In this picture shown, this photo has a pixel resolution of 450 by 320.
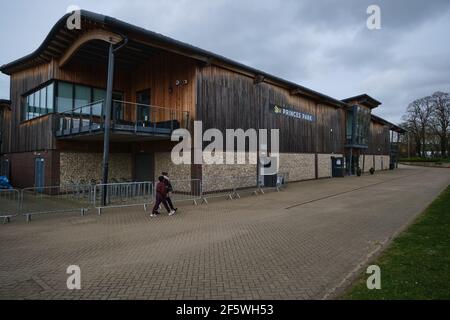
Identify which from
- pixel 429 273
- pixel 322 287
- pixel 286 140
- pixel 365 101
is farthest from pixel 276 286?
pixel 365 101

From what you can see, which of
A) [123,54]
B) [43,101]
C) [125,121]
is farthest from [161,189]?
[43,101]

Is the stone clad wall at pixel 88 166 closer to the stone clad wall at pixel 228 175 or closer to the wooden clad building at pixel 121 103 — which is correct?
the wooden clad building at pixel 121 103

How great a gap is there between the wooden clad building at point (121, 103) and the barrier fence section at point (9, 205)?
6.34 ft

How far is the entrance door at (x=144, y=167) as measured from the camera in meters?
19.1

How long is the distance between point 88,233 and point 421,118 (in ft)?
233

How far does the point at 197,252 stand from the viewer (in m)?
6.84

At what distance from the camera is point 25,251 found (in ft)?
23.1

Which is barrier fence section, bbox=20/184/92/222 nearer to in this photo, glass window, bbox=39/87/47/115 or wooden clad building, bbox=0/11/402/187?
wooden clad building, bbox=0/11/402/187

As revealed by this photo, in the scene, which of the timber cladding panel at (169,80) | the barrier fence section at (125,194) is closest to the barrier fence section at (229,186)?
the barrier fence section at (125,194)

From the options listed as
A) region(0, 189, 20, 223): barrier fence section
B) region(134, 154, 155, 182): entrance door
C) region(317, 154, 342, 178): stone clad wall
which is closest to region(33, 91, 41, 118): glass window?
region(0, 189, 20, 223): barrier fence section

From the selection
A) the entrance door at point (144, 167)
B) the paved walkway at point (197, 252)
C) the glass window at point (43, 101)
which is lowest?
the paved walkway at point (197, 252)

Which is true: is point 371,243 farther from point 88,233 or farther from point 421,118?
point 421,118

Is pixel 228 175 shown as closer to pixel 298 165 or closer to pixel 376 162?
pixel 298 165

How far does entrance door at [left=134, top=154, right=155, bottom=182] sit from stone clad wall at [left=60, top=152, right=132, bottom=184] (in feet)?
2.06
